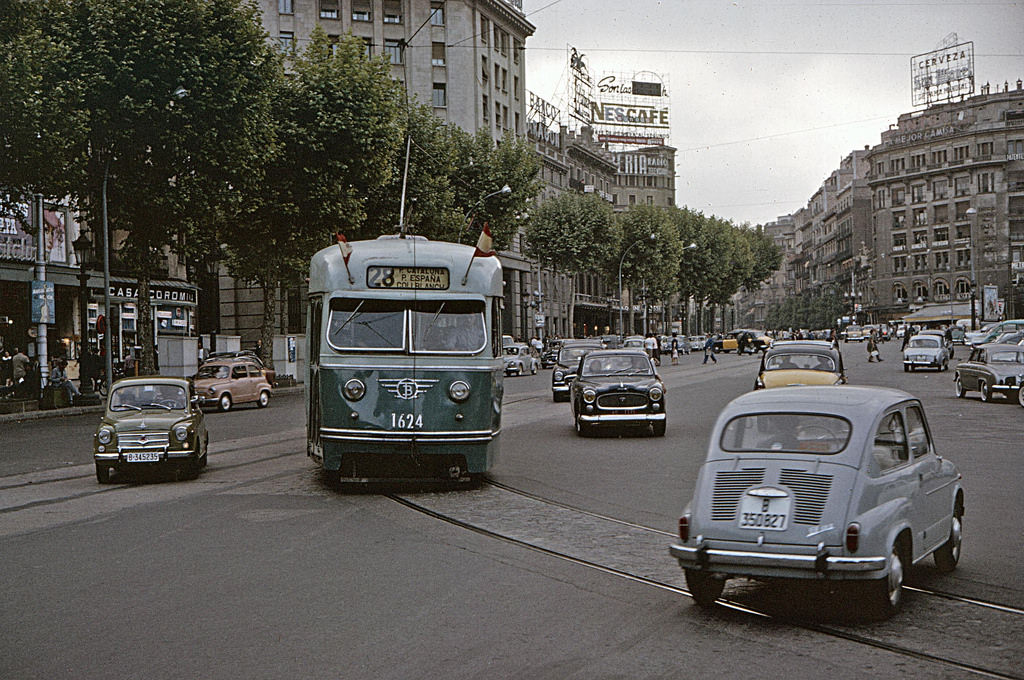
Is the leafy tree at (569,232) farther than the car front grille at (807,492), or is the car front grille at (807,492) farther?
the leafy tree at (569,232)

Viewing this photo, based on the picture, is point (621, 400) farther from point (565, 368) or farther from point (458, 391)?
point (565, 368)

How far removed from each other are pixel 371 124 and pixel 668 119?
97540 millimetres

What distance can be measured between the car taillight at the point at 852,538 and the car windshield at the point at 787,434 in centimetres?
63

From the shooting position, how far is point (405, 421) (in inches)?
502

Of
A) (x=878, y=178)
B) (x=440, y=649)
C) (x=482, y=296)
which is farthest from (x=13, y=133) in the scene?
(x=878, y=178)

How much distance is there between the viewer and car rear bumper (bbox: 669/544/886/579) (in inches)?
263

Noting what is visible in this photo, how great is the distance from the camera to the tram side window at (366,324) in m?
13.0

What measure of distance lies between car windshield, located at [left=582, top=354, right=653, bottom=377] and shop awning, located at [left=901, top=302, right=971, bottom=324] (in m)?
96.2

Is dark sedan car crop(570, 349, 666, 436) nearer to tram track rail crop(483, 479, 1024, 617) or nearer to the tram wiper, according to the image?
tram track rail crop(483, 479, 1024, 617)

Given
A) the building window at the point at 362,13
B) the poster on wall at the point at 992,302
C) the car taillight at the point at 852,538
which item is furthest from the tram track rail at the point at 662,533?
the poster on wall at the point at 992,302

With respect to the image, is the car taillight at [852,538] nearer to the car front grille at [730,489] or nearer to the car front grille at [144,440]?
the car front grille at [730,489]

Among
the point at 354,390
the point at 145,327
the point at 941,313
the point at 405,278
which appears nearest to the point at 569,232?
the point at 145,327

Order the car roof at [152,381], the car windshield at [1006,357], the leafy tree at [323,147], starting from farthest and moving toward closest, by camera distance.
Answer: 1. the leafy tree at [323,147]
2. the car windshield at [1006,357]
3. the car roof at [152,381]

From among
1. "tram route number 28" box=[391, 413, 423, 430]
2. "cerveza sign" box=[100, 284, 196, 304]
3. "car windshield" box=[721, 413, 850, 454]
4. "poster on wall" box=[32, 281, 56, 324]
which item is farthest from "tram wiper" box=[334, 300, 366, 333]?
"cerveza sign" box=[100, 284, 196, 304]
